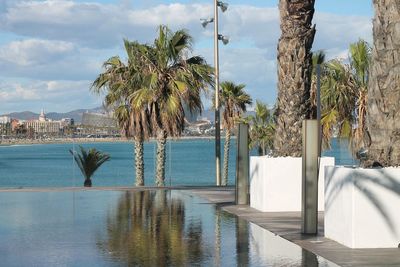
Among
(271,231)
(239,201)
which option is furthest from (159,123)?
(271,231)

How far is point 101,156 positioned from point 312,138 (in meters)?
19.0

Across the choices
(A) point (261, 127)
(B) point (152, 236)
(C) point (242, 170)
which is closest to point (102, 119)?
(A) point (261, 127)

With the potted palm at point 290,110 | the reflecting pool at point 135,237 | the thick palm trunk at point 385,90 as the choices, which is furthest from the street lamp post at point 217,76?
the thick palm trunk at point 385,90

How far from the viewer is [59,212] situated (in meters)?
17.5

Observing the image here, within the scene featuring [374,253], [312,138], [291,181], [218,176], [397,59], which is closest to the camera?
[374,253]

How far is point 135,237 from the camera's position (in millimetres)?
12828

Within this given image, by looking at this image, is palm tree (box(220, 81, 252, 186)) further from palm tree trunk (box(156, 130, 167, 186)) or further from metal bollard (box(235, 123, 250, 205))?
metal bollard (box(235, 123, 250, 205))

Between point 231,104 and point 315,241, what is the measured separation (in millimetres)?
33991

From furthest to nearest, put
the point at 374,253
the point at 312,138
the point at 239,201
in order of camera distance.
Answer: the point at 239,201 → the point at 312,138 → the point at 374,253

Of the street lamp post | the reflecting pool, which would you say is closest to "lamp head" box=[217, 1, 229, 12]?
the street lamp post

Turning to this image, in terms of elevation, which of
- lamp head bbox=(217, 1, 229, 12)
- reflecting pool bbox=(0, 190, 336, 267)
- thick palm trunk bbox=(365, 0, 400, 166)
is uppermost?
lamp head bbox=(217, 1, 229, 12)

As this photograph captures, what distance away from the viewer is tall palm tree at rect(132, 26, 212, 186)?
1224 inches

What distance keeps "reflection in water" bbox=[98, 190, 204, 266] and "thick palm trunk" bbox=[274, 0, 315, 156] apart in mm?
2844

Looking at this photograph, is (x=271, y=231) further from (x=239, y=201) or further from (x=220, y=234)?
(x=239, y=201)
